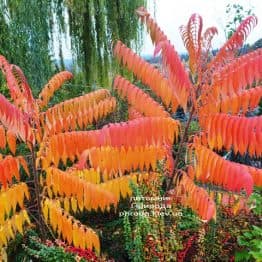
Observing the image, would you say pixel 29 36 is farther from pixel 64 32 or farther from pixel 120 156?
pixel 120 156

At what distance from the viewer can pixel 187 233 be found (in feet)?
12.5

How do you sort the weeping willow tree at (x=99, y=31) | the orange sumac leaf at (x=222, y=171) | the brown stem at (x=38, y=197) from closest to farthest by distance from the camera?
the orange sumac leaf at (x=222, y=171) → the brown stem at (x=38, y=197) → the weeping willow tree at (x=99, y=31)

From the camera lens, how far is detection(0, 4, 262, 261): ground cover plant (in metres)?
3.41

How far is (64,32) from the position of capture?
7.55 meters

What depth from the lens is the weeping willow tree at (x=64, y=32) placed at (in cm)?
676

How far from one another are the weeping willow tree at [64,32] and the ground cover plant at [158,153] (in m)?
2.97

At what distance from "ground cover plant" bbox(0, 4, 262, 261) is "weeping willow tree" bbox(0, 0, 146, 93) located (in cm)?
297

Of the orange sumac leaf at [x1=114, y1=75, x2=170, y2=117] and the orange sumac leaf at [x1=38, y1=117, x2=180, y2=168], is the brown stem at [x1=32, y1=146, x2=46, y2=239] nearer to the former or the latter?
the orange sumac leaf at [x1=38, y1=117, x2=180, y2=168]

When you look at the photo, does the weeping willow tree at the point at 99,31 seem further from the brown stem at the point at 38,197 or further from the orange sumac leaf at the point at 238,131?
the orange sumac leaf at the point at 238,131

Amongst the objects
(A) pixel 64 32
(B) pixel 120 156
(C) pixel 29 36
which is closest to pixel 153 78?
(B) pixel 120 156

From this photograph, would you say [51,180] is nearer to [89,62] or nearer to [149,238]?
[149,238]

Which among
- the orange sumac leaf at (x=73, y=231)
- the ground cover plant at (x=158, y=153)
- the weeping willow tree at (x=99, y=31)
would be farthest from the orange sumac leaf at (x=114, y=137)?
the weeping willow tree at (x=99, y=31)

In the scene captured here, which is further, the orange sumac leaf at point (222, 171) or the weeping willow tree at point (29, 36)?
the weeping willow tree at point (29, 36)

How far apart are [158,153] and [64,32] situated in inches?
167
